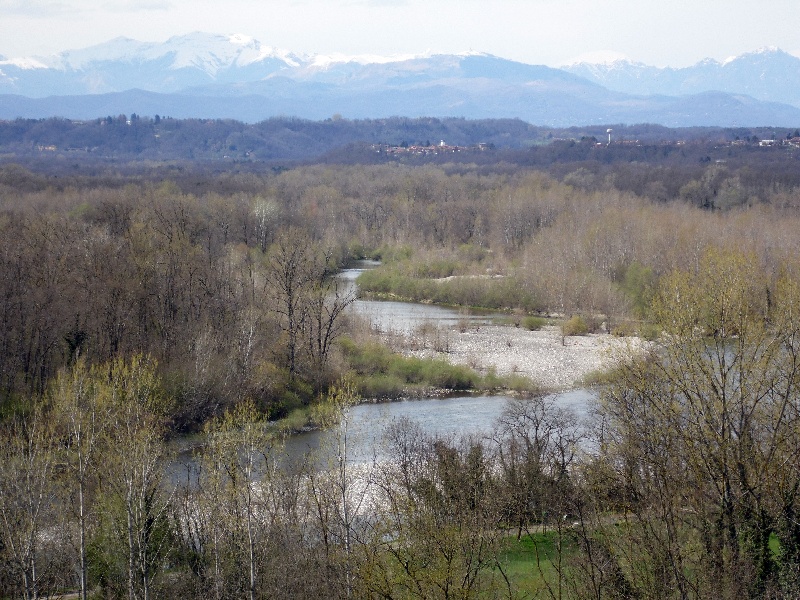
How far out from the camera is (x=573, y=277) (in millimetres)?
49031

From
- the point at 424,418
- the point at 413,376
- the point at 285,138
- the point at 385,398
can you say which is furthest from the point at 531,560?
the point at 285,138

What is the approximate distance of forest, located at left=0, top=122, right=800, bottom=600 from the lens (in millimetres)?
13531

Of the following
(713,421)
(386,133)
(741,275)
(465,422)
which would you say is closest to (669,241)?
(465,422)

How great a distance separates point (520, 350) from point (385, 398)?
8.74 meters

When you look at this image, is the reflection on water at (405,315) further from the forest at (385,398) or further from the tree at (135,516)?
the tree at (135,516)

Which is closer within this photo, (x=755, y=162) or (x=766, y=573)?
(x=766, y=573)

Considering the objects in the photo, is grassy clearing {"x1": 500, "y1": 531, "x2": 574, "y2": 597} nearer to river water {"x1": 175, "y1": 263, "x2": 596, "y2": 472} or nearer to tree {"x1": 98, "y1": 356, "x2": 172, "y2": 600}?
river water {"x1": 175, "y1": 263, "x2": 596, "y2": 472}

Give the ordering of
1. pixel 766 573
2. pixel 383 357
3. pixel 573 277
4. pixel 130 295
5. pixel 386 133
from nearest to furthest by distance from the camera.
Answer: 1. pixel 766 573
2. pixel 130 295
3. pixel 383 357
4. pixel 573 277
5. pixel 386 133

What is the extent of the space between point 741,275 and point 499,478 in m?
6.16

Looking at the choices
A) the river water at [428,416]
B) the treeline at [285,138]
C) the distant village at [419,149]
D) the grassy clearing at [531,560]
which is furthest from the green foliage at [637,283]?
the distant village at [419,149]

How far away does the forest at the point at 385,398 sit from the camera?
13.5 m

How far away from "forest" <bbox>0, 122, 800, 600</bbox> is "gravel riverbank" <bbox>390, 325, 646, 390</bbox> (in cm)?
199

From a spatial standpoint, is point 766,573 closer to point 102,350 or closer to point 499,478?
point 499,478

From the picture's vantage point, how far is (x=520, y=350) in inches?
1575
